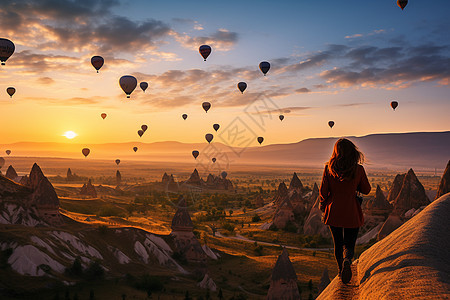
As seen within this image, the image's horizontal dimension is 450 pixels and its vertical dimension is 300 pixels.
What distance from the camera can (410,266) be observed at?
430 cm

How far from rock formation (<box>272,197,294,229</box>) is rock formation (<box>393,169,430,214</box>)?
18.8 meters

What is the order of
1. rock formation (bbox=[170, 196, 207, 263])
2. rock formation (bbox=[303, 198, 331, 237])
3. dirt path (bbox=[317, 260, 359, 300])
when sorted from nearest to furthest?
1. dirt path (bbox=[317, 260, 359, 300])
2. rock formation (bbox=[170, 196, 207, 263])
3. rock formation (bbox=[303, 198, 331, 237])

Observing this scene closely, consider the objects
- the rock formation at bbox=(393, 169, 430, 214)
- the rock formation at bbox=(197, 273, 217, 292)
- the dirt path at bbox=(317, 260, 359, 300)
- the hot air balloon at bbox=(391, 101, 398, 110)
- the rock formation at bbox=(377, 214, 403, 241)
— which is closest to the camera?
the dirt path at bbox=(317, 260, 359, 300)

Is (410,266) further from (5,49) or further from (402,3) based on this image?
(5,49)

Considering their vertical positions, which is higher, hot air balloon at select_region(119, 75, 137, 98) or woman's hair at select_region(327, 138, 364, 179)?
hot air balloon at select_region(119, 75, 137, 98)

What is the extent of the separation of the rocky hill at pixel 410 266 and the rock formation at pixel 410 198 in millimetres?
41779

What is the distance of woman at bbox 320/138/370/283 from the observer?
574cm

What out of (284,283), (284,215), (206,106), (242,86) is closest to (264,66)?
(242,86)

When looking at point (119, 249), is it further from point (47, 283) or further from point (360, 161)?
point (360, 161)

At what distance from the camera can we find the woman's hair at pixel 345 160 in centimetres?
573

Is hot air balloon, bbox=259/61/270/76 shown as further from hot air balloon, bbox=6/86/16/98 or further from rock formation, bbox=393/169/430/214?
hot air balloon, bbox=6/86/16/98

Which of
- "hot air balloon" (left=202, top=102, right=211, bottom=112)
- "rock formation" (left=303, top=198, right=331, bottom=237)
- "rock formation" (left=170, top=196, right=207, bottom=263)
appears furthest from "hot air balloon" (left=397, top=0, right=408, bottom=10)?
"hot air balloon" (left=202, top=102, right=211, bottom=112)

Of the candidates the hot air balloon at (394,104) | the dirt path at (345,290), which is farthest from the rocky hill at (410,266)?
the hot air balloon at (394,104)

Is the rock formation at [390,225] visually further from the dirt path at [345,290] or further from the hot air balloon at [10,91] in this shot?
the hot air balloon at [10,91]
